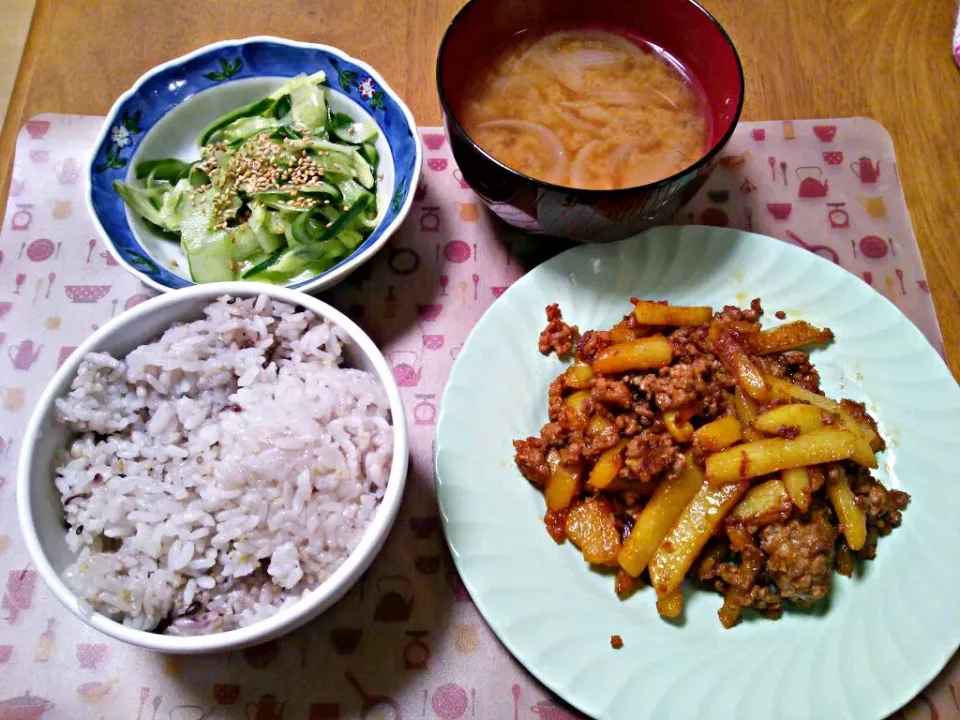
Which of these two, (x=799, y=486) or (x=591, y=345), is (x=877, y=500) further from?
(x=591, y=345)

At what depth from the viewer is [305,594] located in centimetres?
125

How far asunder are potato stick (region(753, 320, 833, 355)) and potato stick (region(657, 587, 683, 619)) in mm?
621

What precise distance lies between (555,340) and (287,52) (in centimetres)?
114

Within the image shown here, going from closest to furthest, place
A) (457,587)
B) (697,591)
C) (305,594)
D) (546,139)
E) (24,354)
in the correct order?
(305,594)
(697,591)
(457,587)
(546,139)
(24,354)

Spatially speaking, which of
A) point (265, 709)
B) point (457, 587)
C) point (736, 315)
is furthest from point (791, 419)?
point (265, 709)

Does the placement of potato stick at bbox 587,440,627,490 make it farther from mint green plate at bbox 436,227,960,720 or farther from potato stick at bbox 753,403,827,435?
potato stick at bbox 753,403,827,435

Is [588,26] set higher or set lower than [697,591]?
higher

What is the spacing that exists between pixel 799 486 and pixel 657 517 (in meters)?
0.30

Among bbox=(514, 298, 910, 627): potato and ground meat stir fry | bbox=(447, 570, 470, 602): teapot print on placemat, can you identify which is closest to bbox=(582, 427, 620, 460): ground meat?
bbox=(514, 298, 910, 627): potato and ground meat stir fry

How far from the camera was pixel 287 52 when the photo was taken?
199cm

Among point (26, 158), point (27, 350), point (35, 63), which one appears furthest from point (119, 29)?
point (27, 350)

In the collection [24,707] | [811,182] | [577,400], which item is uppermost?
[811,182]

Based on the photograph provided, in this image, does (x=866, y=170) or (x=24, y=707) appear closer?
(x=24, y=707)

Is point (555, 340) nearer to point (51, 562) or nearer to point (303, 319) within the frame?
point (303, 319)
